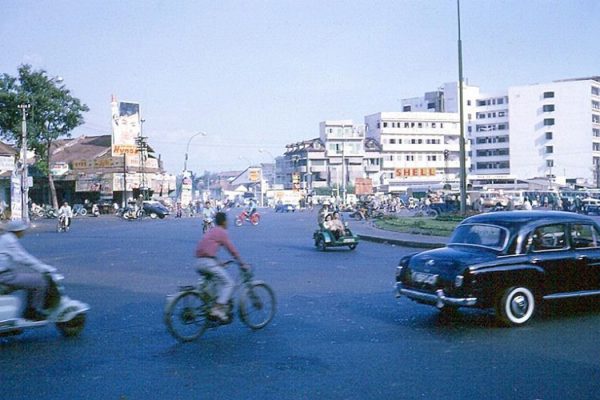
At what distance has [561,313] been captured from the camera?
9.48 meters

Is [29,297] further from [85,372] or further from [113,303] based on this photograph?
[113,303]

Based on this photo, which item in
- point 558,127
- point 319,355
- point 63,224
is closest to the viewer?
point 319,355

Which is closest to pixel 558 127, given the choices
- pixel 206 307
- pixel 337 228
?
pixel 337 228

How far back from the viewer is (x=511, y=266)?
8.54 m

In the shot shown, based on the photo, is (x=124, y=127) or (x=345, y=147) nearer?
(x=124, y=127)

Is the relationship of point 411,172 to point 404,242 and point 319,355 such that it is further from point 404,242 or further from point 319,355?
point 319,355

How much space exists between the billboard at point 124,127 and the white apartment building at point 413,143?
51.5 metres

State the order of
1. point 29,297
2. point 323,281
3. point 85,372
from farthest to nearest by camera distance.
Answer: point 323,281
point 29,297
point 85,372

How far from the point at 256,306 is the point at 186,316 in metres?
1.10

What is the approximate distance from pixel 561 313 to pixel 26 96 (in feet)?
198

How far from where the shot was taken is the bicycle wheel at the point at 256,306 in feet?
28.5

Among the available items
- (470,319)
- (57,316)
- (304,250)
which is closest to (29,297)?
(57,316)

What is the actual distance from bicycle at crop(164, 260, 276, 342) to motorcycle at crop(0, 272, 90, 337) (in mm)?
1179

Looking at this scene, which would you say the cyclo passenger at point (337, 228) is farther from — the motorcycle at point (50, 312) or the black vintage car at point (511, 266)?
the motorcycle at point (50, 312)
